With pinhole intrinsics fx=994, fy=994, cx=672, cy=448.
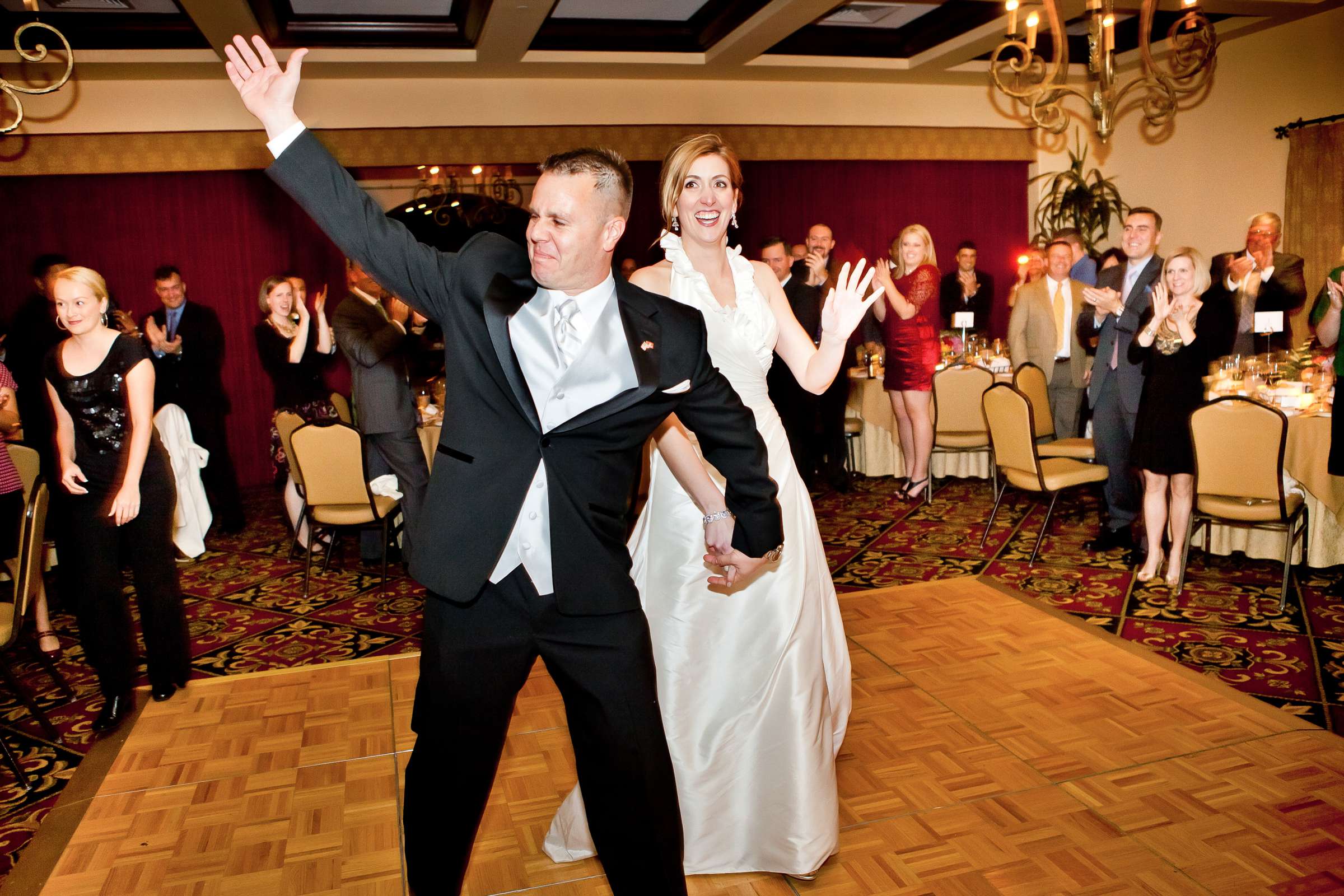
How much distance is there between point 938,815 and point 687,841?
72cm

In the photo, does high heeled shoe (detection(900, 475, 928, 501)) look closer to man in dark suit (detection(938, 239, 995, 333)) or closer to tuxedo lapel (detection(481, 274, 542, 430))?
man in dark suit (detection(938, 239, 995, 333))

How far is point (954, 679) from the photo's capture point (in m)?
3.54

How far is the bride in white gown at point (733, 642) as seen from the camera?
2.38m

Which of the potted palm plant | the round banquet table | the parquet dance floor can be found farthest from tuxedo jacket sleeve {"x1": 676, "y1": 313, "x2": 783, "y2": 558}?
the potted palm plant

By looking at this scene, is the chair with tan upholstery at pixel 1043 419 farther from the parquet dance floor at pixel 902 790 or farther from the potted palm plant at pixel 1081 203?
the potted palm plant at pixel 1081 203

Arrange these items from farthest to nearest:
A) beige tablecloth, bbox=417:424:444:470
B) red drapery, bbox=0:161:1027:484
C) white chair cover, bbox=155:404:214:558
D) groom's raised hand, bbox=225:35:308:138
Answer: red drapery, bbox=0:161:1027:484 < white chair cover, bbox=155:404:214:558 < beige tablecloth, bbox=417:424:444:470 < groom's raised hand, bbox=225:35:308:138

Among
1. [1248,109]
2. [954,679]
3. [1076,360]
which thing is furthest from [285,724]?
[1248,109]

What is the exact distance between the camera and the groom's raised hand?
4.87ft

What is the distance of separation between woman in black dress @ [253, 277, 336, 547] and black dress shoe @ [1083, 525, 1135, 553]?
4228mm

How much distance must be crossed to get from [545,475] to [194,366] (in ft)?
18.4

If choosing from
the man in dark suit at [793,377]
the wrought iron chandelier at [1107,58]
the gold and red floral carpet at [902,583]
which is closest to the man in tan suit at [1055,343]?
the gold and red floral carpet at [902,583]

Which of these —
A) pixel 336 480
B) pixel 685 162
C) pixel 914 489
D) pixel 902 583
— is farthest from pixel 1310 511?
pixel 336 480

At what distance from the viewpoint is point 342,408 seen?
21.0 ft

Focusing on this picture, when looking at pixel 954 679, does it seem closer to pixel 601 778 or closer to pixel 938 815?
pixel 938 815
